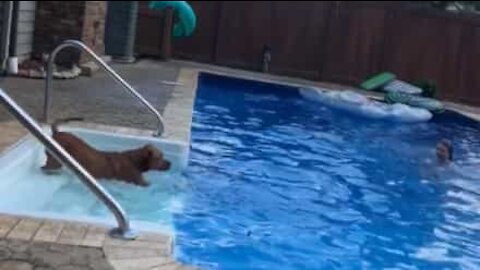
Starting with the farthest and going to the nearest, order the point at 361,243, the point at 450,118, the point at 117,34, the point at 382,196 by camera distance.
A: 1. the point at 117,34
2. the point at 450,118
3. the point at 382,196
4. the point at 361,243

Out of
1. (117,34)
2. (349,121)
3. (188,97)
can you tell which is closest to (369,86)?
→ (349,121)

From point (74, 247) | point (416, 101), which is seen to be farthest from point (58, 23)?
point (74, 247)

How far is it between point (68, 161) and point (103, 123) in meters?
4.04

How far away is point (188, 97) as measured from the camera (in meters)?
11.1

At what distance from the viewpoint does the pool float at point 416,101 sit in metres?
13.8

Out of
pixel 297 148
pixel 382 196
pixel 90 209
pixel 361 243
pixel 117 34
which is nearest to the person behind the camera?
pixel 90 209

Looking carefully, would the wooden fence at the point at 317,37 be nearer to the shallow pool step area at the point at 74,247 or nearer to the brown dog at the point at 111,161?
the brown dog at the point at 111,161

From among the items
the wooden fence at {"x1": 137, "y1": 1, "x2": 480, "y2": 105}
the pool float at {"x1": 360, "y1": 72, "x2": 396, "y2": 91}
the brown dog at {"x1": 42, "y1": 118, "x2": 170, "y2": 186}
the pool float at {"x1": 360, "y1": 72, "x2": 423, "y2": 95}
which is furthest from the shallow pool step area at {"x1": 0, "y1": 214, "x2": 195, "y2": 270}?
the wooden fence at {"x1": 137, "y1": 1, "x2": 480, "y2": 105}

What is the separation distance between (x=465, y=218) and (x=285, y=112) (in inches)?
244

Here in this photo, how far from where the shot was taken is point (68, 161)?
13.8 feet

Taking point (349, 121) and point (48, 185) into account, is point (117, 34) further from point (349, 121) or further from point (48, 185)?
point (48, 185)

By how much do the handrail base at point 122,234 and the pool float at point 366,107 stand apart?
9.15 meters

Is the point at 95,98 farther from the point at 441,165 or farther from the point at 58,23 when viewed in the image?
the point at 441,165

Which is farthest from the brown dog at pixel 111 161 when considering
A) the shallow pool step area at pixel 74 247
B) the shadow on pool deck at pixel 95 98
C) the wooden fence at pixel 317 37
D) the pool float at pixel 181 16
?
the wooden fence at pixel 317 37
